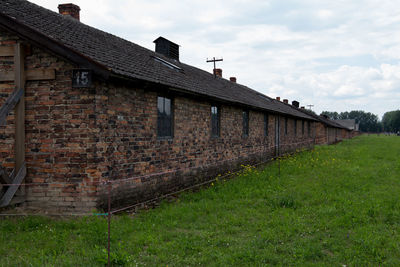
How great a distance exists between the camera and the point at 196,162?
432 inches

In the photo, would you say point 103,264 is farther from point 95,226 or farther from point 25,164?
point 25,164

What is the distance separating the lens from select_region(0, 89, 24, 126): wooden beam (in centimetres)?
623

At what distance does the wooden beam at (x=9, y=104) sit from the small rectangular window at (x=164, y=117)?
3.52 meters

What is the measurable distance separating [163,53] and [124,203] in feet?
36.5

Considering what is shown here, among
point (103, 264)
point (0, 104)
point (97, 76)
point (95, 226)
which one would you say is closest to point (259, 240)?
point (103, 264)

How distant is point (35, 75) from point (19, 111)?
0.86 metres

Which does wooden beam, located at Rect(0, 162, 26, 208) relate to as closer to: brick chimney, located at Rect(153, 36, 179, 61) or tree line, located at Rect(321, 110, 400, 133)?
brick chimney, located at Rect(153, 36, 179, 61)

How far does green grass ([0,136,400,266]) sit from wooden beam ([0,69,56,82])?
9.76 ft

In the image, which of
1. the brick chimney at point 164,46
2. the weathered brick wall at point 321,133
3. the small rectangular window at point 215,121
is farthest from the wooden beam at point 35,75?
the weathered brick wall at point 321,133

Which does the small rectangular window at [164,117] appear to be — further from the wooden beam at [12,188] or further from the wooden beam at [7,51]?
the wooden beam at [7,51]

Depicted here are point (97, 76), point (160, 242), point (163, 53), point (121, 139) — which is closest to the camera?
point (160, 242)

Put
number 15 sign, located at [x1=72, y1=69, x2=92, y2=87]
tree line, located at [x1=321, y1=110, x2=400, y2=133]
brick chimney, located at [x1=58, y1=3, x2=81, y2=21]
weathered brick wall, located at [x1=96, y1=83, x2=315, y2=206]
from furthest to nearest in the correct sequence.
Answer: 1. tree line, located at [x1=321, y1=110, x2=400, y2=133]
2. brick chimney, located at [x1=58, y1=3, x2=81, y2=21]
3. weathered brick wall, located at [x1=96, y1=83, x2=315, y2=206]
4. number 15 sign, located at [x1=72, y1=69, x2=92, y2=87]

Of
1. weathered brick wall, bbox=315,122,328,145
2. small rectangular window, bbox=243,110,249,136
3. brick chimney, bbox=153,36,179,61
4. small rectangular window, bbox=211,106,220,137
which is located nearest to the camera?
small rectangular window, bbox=211,106,220,137

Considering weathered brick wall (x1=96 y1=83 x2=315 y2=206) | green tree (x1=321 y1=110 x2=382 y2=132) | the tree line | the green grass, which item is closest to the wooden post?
the green grass
